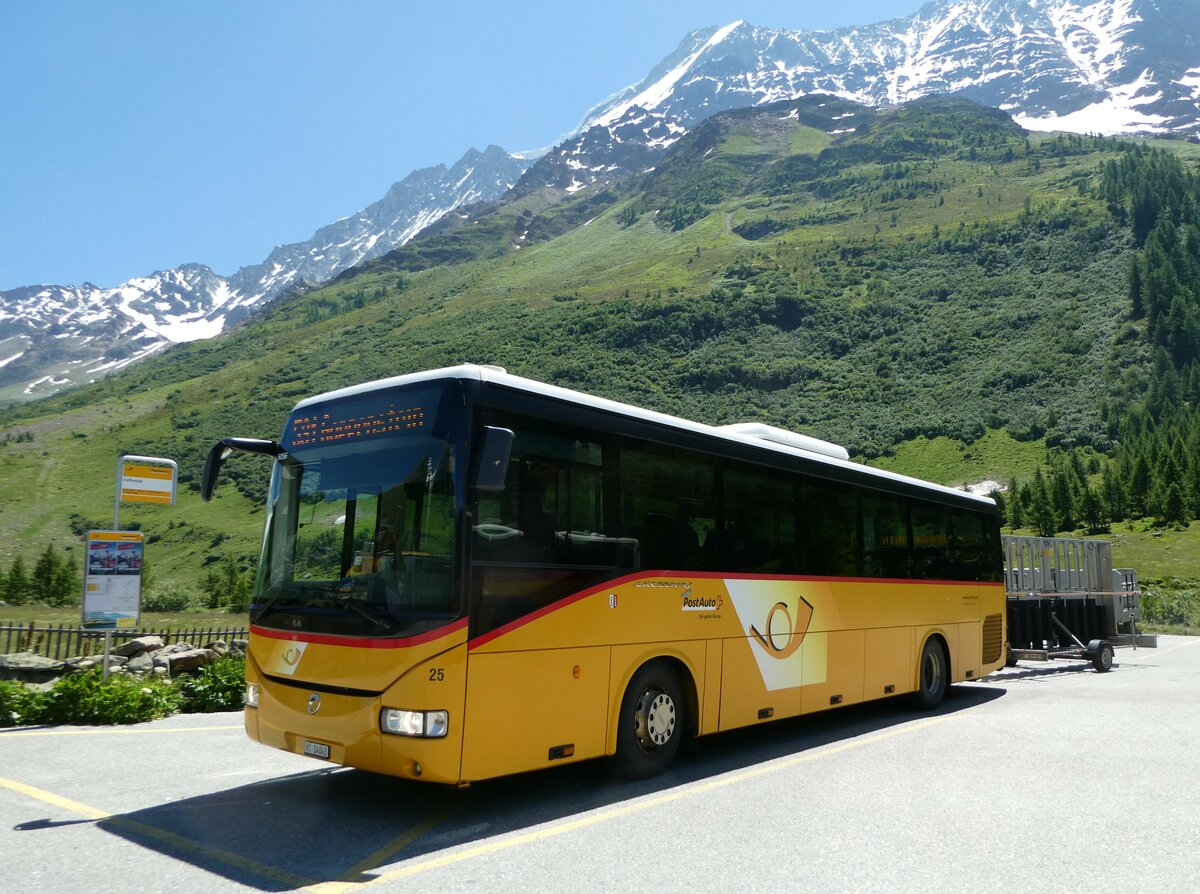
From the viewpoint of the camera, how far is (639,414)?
8.17 metres

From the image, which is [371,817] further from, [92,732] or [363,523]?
[92,732]

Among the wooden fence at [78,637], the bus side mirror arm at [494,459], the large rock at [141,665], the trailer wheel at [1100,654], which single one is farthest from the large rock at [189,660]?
the trailer wheel at [1100,654]

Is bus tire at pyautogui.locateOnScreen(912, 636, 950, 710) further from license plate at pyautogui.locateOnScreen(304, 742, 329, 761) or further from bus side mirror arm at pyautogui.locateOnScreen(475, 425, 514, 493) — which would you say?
license plate at pyautogui.locateOnScreen(304, 742, 329, 761)

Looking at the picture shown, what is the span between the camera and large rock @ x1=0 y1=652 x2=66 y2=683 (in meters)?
12.5

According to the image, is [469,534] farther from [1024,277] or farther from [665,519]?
[1024,277]

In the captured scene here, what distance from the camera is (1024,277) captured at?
133875 mm

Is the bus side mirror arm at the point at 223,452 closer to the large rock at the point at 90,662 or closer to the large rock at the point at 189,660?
the large rock at the point at 90,662

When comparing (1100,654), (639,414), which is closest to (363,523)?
(639,414)

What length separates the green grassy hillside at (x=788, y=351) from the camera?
101688mm

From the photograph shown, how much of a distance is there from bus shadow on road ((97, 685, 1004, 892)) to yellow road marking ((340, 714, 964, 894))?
0.7 inches

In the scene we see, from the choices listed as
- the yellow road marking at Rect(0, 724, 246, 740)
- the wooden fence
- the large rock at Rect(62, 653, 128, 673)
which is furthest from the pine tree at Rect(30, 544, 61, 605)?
the yellow road marking at Rect(0, 724, 246, 740)

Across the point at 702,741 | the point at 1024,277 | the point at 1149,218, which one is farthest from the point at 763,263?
the point at 702,741

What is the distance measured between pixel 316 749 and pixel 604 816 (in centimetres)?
212

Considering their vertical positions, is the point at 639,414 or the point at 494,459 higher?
the point at 639,414
